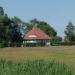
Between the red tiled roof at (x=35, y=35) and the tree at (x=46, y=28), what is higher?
the tree at (x=46, y=28)

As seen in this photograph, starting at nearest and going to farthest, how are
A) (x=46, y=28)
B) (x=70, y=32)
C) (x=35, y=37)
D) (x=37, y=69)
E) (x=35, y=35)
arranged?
(x=37, y=69), (x=35, y=37), (x=35, y=35), (x=70, y=32), (x=46, y=28)

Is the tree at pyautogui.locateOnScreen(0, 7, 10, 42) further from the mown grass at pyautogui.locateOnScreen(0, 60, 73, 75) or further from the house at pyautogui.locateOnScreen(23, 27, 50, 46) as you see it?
the mown grass at pyautogui.locateOnScreen(0, 60, 73, 75)

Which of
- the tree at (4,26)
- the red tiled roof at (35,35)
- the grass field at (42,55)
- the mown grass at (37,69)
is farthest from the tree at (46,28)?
the mown grass at (37,69)

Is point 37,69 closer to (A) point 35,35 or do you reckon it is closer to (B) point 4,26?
(B) point 4,26

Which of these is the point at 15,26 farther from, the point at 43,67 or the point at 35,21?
the point at 43,67

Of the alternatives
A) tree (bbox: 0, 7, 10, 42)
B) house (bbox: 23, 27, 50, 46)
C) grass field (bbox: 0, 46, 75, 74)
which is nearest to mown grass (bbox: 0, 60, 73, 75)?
grass field (bbox: 0, 46, 75, 74)

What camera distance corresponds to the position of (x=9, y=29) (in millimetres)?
86250

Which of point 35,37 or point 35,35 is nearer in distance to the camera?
point 35,37

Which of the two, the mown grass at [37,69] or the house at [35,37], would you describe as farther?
the house at [35,37]

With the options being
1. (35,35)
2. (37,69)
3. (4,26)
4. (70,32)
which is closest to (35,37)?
(35,35)

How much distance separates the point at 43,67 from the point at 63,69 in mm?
701

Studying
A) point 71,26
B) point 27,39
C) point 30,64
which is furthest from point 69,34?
point 30,64

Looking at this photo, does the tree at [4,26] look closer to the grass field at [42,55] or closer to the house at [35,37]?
the house at [35,37]

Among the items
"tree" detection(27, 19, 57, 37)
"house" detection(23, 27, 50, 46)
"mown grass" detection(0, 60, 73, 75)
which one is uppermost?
"tree" detection(27, 19, 57, 37)
